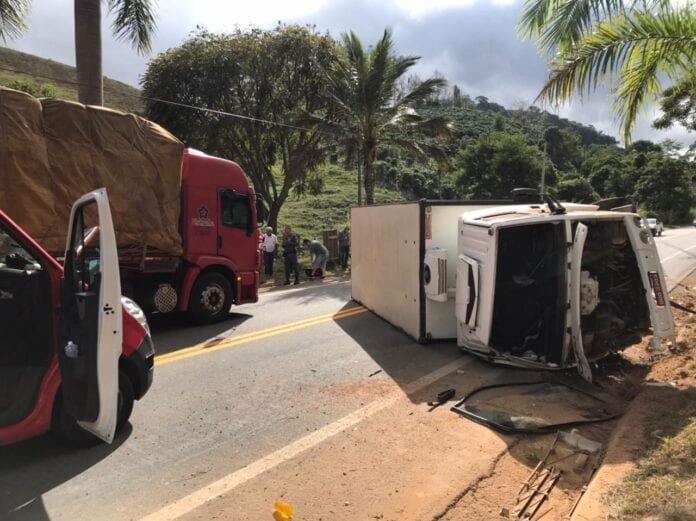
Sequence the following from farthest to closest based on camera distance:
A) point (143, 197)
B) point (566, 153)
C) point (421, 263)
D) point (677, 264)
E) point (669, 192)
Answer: point (566, 153), point (669, 192), point (677, 264), point (143, 197), point (421, 263)

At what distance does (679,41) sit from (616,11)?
85cm

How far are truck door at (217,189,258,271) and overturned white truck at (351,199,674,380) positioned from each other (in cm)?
347

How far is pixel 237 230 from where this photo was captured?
9250mm

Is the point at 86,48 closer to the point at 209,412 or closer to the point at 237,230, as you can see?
the point at 237,230

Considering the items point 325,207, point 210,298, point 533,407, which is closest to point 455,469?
point 533,407

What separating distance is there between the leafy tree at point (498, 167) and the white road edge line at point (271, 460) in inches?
1588

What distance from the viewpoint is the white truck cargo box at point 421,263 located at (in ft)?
22.3

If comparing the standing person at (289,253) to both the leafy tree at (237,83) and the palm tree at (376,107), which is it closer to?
the palm tree at (376,107)

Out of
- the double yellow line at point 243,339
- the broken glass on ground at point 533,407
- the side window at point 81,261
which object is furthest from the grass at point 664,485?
the double yellow line at point 243,339

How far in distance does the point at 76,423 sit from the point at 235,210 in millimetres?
5640

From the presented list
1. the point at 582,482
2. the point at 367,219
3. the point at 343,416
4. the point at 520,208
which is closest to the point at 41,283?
the point at 343,416

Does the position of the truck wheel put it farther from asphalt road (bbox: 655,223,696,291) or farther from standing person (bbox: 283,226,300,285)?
asphalt road (bbox: 655,223,696,291)

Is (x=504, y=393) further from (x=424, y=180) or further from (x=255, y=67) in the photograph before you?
(x=424, y=180)

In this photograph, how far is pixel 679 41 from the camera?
5895 millimetres
